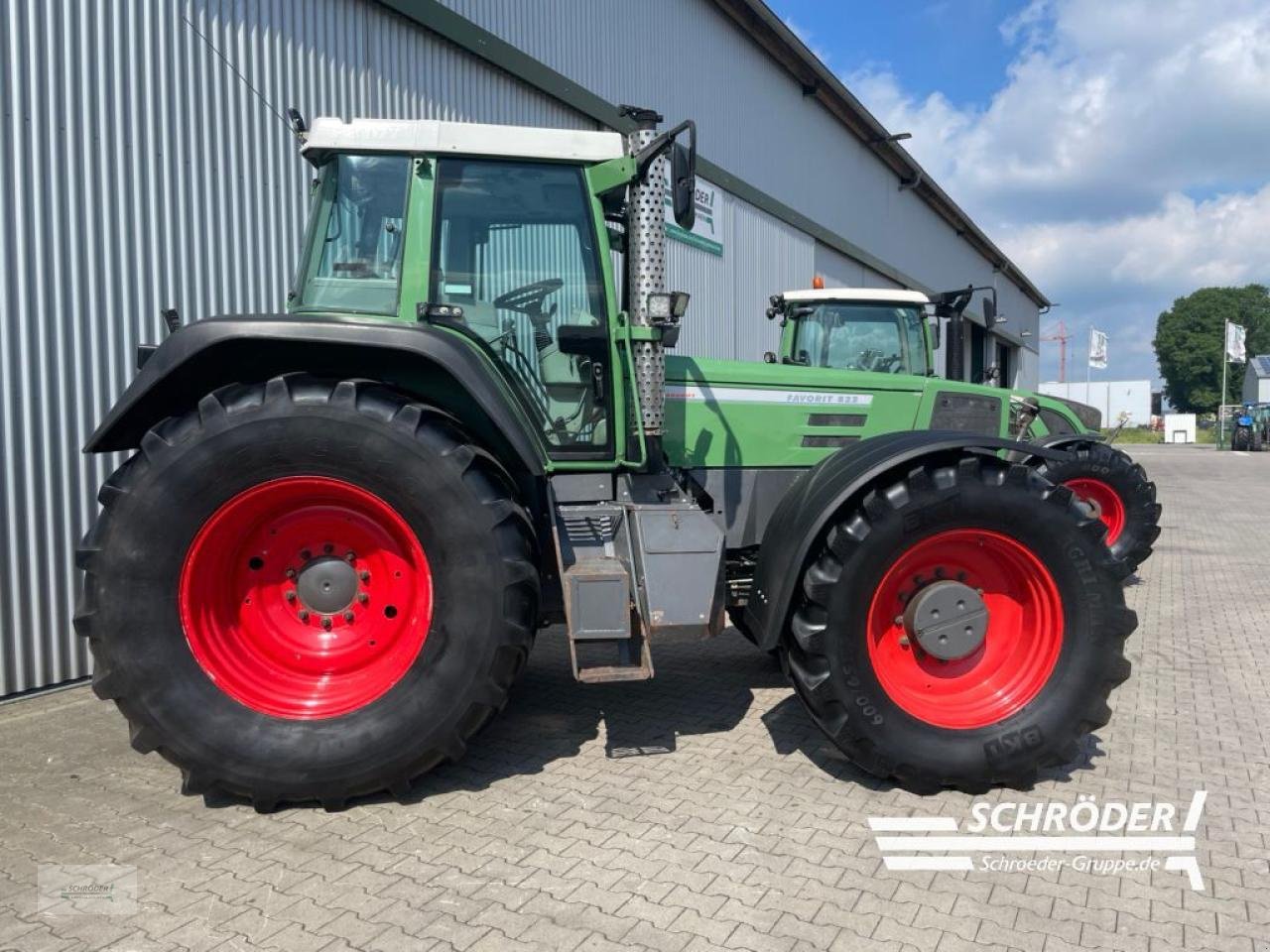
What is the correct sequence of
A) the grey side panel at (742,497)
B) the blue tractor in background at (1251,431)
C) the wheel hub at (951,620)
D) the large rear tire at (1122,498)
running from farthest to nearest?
the blue tractor in background at (1251,431), the large rear tire at (1122,498), the grey side panel at (742,497), the wheel hub at (951,620)

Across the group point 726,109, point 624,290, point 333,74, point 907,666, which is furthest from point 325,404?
point 726,109

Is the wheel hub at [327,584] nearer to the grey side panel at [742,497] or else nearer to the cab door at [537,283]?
the cab door at [537,283]

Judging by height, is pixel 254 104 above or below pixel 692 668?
above

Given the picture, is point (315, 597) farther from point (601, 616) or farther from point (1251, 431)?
point (1251, 431)

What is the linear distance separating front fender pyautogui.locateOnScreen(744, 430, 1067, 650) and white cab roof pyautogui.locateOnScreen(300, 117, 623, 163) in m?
1.66

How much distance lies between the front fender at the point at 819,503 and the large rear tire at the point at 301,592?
2.98 feet

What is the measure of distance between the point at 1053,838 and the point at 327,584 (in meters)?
2.71

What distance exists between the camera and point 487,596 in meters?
3.10

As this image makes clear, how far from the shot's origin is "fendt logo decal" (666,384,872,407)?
13.8 ft

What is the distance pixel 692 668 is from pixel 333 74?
460 centimetres

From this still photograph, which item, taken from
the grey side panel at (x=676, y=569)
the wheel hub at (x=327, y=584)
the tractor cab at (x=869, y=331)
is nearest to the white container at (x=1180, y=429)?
the tractor cab at (x=869, y=331)

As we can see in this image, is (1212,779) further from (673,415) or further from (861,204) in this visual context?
(861,204)

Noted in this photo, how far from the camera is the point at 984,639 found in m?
3.45

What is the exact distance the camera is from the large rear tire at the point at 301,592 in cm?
299
